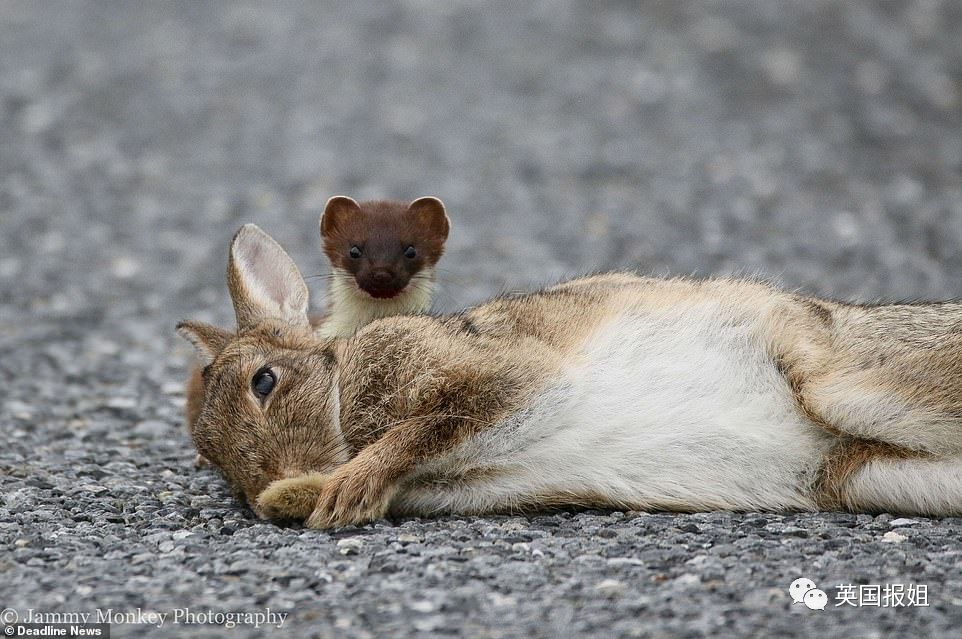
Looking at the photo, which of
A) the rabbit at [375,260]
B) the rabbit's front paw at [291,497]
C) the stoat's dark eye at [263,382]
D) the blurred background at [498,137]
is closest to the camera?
the rabbit's front paw at [291,497]

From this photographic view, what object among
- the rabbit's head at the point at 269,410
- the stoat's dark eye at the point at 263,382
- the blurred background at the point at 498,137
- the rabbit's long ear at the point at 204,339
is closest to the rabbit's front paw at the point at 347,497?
the rabbit's head at the point at 269,410

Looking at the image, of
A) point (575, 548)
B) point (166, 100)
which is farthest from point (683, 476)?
point (166, 100)

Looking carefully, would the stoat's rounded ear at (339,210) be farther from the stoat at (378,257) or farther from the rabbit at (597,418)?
the rabbit at (597,418)

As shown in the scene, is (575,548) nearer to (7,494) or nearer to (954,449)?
(954,449)

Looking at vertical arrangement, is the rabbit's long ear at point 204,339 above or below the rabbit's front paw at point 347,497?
above

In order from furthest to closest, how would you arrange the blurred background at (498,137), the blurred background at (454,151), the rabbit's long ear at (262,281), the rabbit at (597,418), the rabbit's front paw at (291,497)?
the blurred background at (498,137), the blurred background at (454,151), the rabbit's long ear at (262,281), the rabbit at (597,418), the rabbit's front paw at (291,497)

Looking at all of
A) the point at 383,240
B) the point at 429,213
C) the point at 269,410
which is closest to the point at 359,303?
the point at 383,240

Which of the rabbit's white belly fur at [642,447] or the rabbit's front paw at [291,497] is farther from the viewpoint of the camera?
the rabbit's white belly fur at [642,447]

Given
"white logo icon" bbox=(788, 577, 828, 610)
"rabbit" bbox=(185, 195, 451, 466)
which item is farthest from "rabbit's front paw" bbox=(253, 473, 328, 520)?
"white logo icon" bbox=(788, 577, 828, 610)
